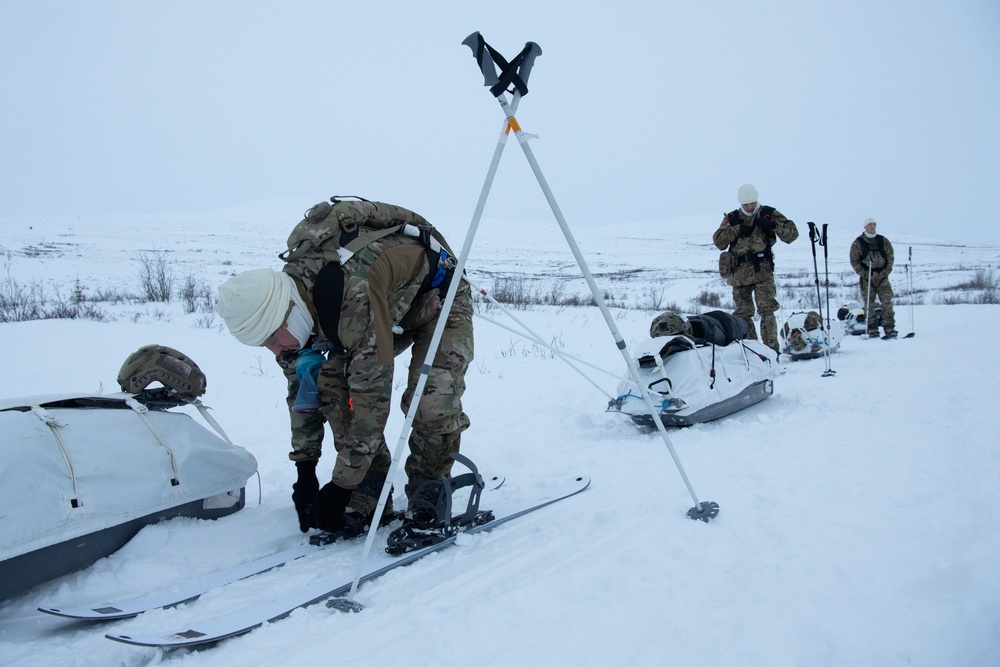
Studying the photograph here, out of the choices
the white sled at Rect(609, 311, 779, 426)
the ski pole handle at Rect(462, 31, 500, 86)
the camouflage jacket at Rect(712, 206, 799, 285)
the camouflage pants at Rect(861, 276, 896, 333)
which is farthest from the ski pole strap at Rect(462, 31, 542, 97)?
the camouflage pants at Rect(861, 276, 896, 333)

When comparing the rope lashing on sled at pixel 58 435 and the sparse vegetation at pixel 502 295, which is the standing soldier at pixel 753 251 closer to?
the sparse vegetation at pixel 502 295

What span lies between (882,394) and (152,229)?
47.4m

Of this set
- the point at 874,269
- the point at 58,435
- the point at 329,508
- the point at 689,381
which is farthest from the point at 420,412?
the point at 874,269

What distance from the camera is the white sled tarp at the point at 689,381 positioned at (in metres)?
5.11

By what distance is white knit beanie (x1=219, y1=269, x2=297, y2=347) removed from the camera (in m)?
2.87

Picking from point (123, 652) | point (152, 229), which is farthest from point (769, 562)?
point (152, 229)

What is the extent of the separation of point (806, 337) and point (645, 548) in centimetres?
697

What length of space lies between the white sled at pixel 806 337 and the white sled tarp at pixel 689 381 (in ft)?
11.5

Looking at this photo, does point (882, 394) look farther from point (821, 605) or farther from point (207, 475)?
point (207, 475)

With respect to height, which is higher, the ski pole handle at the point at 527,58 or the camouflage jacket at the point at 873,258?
the ski pole handle at the point at 527,58

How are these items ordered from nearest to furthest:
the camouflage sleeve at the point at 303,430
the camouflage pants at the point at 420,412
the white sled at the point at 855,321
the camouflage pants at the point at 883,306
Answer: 1. the camouflage pants at the point at 420,412
2. the camouflage sleeve at the point at 303,430
3. the camouflage pants at the point at 883,306
4. the white sled at the point at 855,321

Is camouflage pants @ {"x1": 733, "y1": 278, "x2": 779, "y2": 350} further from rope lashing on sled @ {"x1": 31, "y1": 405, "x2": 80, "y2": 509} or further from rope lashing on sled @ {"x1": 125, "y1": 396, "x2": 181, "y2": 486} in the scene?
rope lashing on sled @ {"x1": 31, "y1": 405, "x2": 80, "y2": 509}

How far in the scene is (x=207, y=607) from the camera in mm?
2637

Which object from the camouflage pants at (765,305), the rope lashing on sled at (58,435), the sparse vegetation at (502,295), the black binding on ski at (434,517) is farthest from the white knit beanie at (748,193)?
the rope lashing on sled at (58,435)
